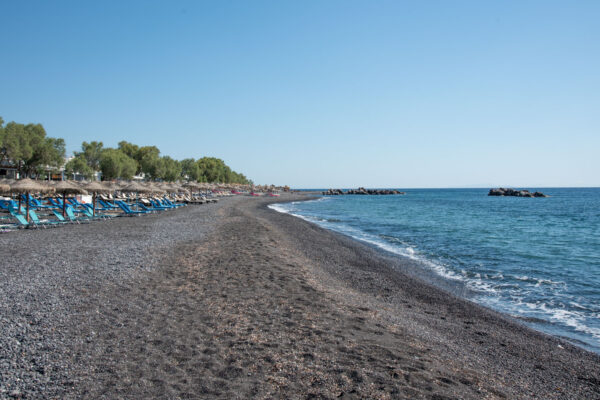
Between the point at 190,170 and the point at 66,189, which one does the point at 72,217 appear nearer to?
the point at 66,189

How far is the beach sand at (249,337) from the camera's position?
366cm

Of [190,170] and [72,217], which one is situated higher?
[190,170]

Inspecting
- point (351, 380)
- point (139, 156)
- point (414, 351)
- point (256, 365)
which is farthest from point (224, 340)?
point (139, 156)

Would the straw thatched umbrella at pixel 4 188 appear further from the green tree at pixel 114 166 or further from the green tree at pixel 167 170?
the green tree at pixel 167 170

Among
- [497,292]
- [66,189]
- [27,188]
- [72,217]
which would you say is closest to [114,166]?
[66,189]

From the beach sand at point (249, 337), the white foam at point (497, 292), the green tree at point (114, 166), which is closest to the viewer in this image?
the beach sand at point (249, 337)

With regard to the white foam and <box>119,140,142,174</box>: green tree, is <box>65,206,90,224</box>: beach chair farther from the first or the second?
<box>119,140,142,174</box>: green tree

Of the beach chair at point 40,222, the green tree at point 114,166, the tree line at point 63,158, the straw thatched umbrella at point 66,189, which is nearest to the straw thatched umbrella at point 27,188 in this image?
the beach chair at point 40,222

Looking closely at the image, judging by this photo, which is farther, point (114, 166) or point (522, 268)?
point (114, 166)

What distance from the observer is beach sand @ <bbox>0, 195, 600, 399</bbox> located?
366 centimetres

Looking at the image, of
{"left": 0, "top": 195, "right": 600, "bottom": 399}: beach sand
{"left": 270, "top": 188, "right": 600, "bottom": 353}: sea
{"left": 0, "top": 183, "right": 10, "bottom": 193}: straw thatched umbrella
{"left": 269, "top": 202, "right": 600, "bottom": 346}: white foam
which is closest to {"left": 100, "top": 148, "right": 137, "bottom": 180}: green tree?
{"left": 0, "top": 183, "right": 10, "bottom": 193}: straw thatched umbrella

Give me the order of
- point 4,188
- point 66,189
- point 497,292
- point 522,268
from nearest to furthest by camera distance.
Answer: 1. point 497,292
2. point 522,268
3. point 4,188
4. point 66,189

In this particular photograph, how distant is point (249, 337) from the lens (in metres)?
4.76

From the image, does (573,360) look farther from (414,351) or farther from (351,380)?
(351,380)
